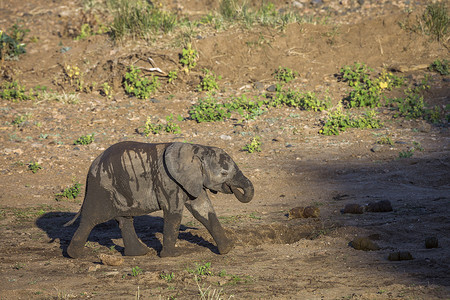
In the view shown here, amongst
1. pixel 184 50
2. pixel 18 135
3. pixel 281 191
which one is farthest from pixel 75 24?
pixel 281 191

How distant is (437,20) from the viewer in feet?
46.5

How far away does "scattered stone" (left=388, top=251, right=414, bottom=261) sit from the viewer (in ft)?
17.9

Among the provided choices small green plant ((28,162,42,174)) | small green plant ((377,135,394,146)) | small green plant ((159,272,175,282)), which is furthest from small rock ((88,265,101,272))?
small green plant ((377,135,394,146))

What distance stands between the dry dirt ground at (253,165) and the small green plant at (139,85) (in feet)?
0.81

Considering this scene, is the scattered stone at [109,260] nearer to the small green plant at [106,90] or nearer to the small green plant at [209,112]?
the small green plant at [209,112]

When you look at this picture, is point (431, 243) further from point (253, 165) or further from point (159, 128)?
point (159, 128)

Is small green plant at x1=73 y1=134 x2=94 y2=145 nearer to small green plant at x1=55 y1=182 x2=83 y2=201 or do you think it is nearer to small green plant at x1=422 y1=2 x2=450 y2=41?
small green plant at x1=55 y1=182 x2=83 y2=201

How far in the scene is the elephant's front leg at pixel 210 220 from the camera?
6.29m

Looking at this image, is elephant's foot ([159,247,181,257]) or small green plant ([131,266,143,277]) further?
elephant's foot ([159,247,181,257])

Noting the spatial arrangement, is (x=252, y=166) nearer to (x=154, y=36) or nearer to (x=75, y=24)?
(x=154, y=36)

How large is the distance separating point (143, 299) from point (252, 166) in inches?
219

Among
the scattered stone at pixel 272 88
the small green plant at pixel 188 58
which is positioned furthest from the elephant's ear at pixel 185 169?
the small green plant at pixel 188 58

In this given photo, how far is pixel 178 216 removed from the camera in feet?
20.6

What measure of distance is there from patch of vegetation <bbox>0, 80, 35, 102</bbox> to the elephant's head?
8874mm
